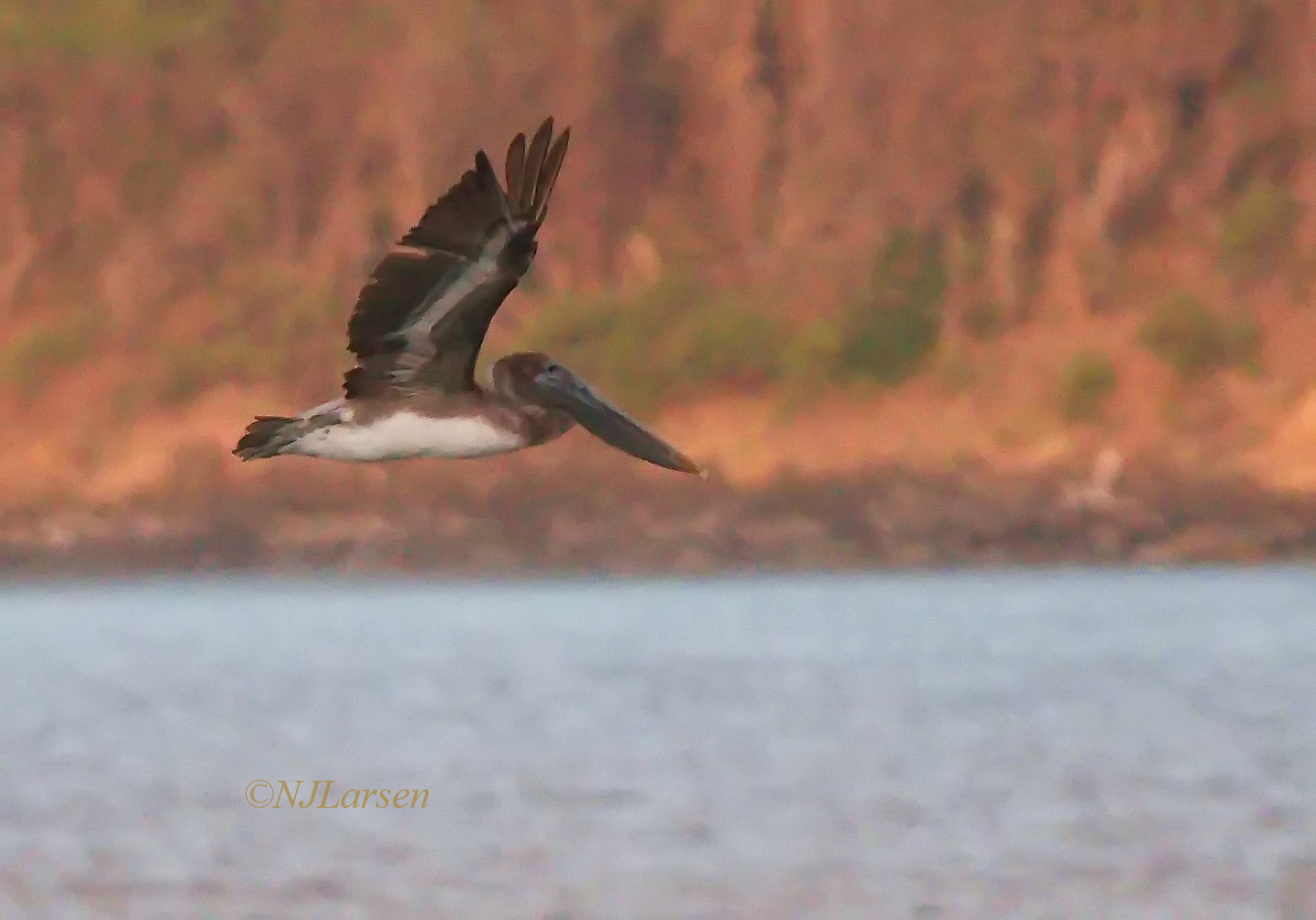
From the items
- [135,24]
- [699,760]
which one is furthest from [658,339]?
[699,760]

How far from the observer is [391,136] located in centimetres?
4566

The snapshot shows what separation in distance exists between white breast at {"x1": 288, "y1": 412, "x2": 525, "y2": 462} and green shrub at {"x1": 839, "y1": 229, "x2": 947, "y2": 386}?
3433cm

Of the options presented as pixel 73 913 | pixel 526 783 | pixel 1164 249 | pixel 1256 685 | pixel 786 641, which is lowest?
pixel 73 913

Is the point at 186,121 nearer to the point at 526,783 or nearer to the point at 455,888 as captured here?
the point at 526,783

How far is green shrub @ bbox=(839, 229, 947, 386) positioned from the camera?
4150cm

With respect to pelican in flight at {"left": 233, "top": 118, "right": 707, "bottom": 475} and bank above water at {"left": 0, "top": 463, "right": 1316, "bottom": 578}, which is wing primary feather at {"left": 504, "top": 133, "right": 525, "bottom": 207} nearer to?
pelican in flight at {"left": 233, "top": 118, "right": 707, "bottom": 475}

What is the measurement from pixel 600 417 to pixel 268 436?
1.01 metres

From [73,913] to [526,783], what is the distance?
239 inches

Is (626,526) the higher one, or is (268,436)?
(626,526)

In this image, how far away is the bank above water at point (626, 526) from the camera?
3847cm

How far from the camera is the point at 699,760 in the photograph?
2025 cm

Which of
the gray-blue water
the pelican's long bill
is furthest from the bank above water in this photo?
the pelican's long bill

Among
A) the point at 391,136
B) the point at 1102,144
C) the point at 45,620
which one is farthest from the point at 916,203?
the point at 45,620

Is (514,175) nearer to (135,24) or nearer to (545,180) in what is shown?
(545,180)
